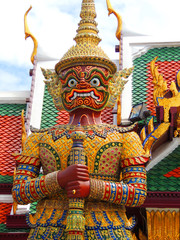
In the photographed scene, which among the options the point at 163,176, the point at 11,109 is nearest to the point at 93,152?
the point at 163,176

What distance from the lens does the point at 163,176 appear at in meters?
5.42

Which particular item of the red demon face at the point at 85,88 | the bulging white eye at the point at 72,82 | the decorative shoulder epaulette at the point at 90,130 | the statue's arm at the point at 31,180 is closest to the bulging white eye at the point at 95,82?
the red demon face at the point at 85,88

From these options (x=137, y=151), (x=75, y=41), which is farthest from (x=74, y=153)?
(x=75, y=41)

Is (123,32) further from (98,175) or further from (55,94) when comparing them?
(98,175)

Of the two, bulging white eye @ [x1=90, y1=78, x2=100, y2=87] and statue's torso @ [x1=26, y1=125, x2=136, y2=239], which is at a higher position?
bulging white eye @ [x1=90, y1=78, x2=100, y2=87]

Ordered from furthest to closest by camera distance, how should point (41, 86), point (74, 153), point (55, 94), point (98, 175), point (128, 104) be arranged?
point (41, 86) → point (128, 104) → point (55, 94) → point (98, 175) → point (74, 153)

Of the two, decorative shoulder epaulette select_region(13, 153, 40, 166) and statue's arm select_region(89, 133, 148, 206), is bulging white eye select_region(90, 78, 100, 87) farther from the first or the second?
decorative shoulder epaulette select_region(13, 153, 40, 166)

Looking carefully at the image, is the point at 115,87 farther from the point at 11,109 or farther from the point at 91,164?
the point at 11,109

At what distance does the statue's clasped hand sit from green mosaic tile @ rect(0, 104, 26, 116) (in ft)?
14.6

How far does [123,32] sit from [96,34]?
379cm

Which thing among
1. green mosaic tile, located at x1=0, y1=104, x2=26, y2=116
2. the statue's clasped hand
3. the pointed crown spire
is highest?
green mosaic tile, located at x1=0, y1=104, x2=26, y2=116

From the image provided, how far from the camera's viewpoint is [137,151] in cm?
398

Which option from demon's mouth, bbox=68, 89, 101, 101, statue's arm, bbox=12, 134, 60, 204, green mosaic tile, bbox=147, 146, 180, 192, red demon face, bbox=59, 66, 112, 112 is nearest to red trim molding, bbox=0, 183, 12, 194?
green mosaic tile, bbox=147, 146, 180, 192

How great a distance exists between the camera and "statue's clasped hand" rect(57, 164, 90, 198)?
11.5ft
